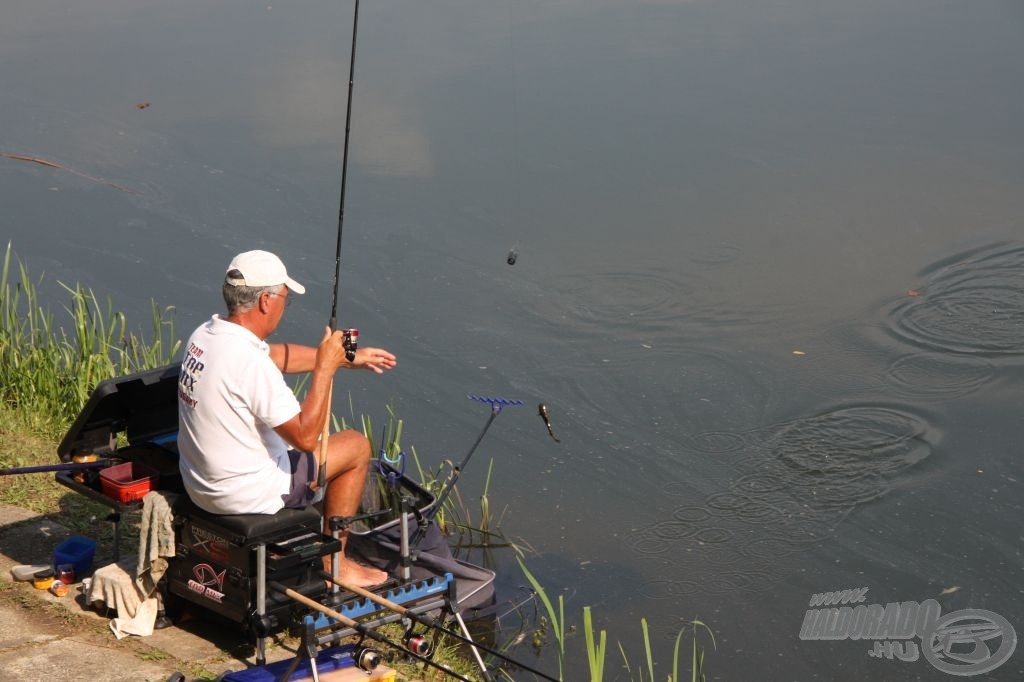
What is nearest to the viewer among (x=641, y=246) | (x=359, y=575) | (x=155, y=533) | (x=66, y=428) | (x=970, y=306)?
(x=155, y=533)

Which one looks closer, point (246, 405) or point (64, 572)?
point (246, 405)

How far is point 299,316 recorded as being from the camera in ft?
21.6

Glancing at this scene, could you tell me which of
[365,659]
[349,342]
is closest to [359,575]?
[365,659]

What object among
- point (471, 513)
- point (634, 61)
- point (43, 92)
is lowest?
point (471, 513)

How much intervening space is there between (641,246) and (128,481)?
411 cm

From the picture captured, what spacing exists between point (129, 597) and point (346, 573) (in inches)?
23.7

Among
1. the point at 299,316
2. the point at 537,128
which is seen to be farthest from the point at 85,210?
the point at 537,128

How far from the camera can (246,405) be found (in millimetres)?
3398

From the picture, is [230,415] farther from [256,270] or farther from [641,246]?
[641,246]

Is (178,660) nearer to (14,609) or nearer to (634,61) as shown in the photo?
(14,609)

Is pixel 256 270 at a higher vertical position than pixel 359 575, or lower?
higher

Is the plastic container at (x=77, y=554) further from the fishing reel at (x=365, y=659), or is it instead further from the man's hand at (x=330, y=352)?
the fishing reel at (x=365, y=659)

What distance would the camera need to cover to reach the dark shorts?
141 inches

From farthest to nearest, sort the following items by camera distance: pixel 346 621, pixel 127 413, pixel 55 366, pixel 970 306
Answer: pixel 970 306
pixel 55 366
pixel 127 413
pixel 346 621
